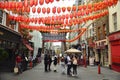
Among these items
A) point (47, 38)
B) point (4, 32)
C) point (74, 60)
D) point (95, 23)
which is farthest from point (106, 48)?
point (47, 38)

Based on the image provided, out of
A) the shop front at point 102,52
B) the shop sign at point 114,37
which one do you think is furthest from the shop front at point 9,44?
the shop sign at point 114,37

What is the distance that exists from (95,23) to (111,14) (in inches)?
378

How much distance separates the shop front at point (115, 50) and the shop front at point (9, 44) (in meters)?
11.0

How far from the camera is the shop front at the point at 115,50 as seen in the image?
27750 mm

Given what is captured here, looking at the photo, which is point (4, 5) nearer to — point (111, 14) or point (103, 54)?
point (111, 14)

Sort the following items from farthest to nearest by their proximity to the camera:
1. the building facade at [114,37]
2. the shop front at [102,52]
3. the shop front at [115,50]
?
the shop front at [102,52], the building facade at [114,37], the shop front at [115,50]

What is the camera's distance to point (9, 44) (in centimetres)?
2838

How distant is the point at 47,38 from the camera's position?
69188 mm

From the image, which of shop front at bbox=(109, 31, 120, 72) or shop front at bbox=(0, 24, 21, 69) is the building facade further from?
shop front at bbox=(0, 24, 21, 69)

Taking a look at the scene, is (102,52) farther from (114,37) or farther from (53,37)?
(53,37)

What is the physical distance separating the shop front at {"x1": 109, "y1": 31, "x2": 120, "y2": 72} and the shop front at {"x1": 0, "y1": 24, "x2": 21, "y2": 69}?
11.0 metres

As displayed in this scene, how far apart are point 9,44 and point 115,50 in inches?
453

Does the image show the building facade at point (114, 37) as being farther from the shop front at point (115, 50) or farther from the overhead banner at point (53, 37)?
the overhead banner at point (53, 37)

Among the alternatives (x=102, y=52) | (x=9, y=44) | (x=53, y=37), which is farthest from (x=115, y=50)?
(x=53, y=37)
